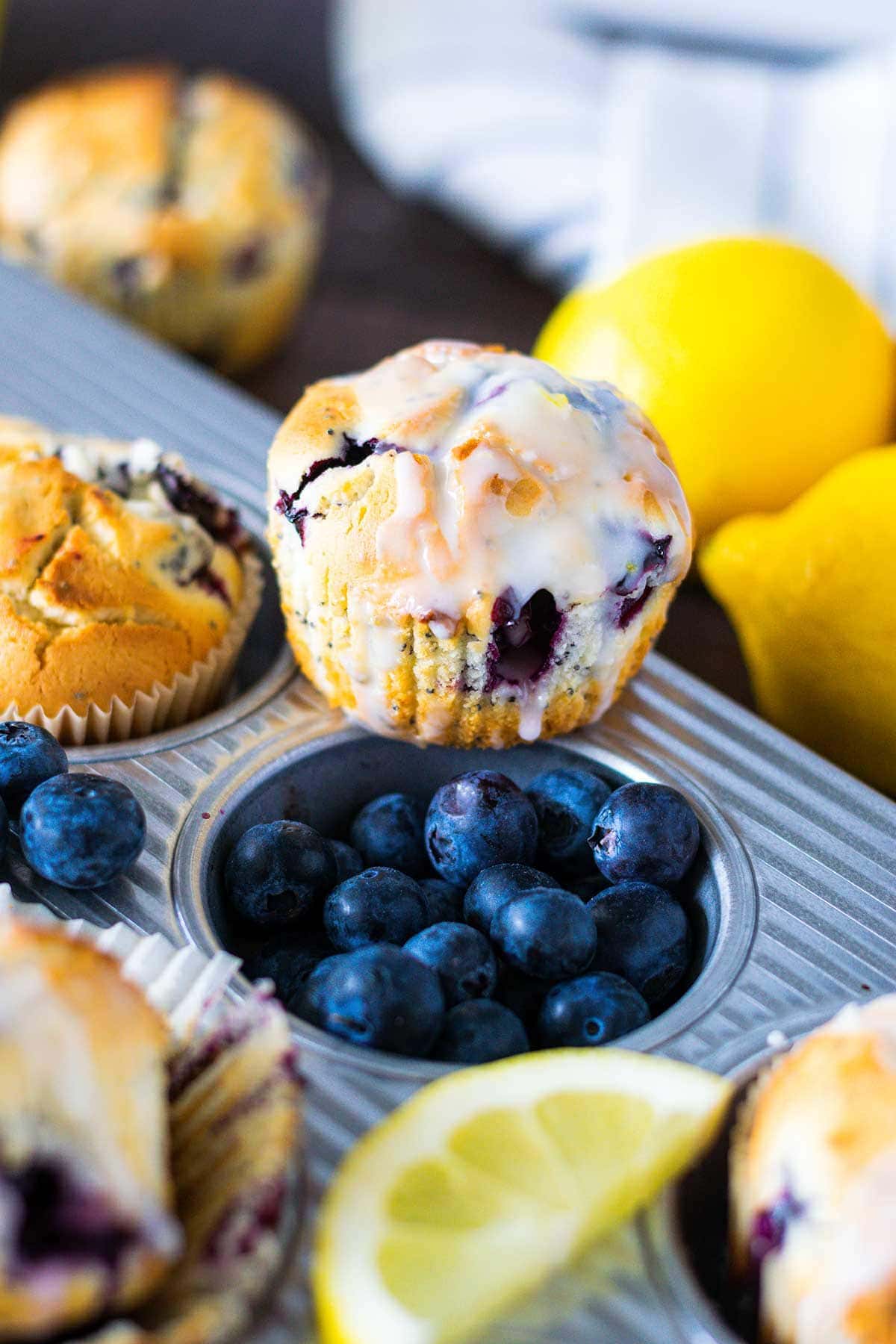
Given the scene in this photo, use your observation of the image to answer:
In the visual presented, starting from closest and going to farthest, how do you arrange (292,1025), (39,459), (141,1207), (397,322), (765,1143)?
(141,1207)
(765,1143)
(292,1025)
(39,459)
(397,322)

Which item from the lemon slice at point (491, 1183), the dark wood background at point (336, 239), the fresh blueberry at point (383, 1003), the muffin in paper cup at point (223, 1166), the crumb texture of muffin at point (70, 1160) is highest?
the crumb texture of muffin at point (70, 1160)

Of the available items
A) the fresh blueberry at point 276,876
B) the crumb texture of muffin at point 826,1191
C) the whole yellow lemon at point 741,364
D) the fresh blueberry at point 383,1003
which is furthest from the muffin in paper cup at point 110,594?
the crumb texture of muffin at point 826,1191

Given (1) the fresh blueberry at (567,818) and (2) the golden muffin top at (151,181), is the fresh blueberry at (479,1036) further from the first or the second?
(2) the golden muffin top at (151,181)

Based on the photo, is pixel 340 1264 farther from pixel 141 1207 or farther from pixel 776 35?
pixel 776 35

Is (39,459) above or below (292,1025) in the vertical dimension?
above

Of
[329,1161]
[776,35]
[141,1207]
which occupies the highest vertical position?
[776,35]

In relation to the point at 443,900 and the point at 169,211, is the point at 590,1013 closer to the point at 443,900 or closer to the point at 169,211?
the point at 443,900

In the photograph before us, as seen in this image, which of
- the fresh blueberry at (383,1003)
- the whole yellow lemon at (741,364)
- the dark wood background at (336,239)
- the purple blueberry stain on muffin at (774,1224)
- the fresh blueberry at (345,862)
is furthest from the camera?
the dark wood background at (336,239)

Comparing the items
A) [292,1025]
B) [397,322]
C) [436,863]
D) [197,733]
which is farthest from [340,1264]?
[397,322]
